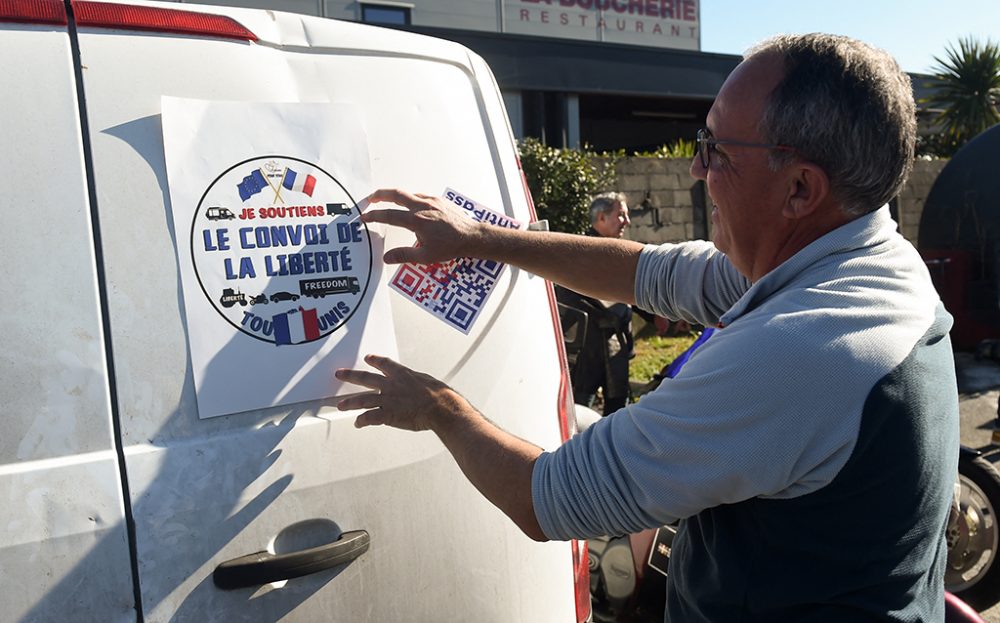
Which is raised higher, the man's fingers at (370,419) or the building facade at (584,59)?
the building facade at (584,59)

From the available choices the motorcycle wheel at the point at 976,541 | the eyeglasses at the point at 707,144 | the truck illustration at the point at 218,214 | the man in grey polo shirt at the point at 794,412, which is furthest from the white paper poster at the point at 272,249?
the motorcycle wheel at the point at 976,541

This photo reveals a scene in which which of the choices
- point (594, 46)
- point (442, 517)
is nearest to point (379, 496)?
point (442, 517)

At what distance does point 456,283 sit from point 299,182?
0.42 meters

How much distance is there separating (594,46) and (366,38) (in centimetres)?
1030

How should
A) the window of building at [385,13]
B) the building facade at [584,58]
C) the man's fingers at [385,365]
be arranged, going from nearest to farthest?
the man's fingers at [385,365] → the building facade at [584,58] → the window of building at [385,13]

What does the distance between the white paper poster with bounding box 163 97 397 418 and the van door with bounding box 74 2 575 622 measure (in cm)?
3

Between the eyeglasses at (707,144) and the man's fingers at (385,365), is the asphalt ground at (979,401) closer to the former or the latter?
the eyeglasses at (707,144)

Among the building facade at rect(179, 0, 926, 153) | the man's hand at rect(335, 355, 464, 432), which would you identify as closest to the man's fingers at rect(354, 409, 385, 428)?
the man's hand at rect(335, 355, 464, 432)

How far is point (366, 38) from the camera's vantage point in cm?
171

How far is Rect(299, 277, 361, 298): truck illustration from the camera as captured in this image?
152cm

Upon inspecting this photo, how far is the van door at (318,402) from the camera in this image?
137cm

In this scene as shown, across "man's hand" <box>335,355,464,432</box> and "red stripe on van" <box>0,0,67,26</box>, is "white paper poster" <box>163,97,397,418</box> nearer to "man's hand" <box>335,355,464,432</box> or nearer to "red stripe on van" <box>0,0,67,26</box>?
"man's hand" <box>335,355,464,432</box>

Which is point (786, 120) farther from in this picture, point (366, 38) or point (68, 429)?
point (68, 429)

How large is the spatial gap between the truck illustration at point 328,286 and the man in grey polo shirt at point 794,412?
6.7 inches
